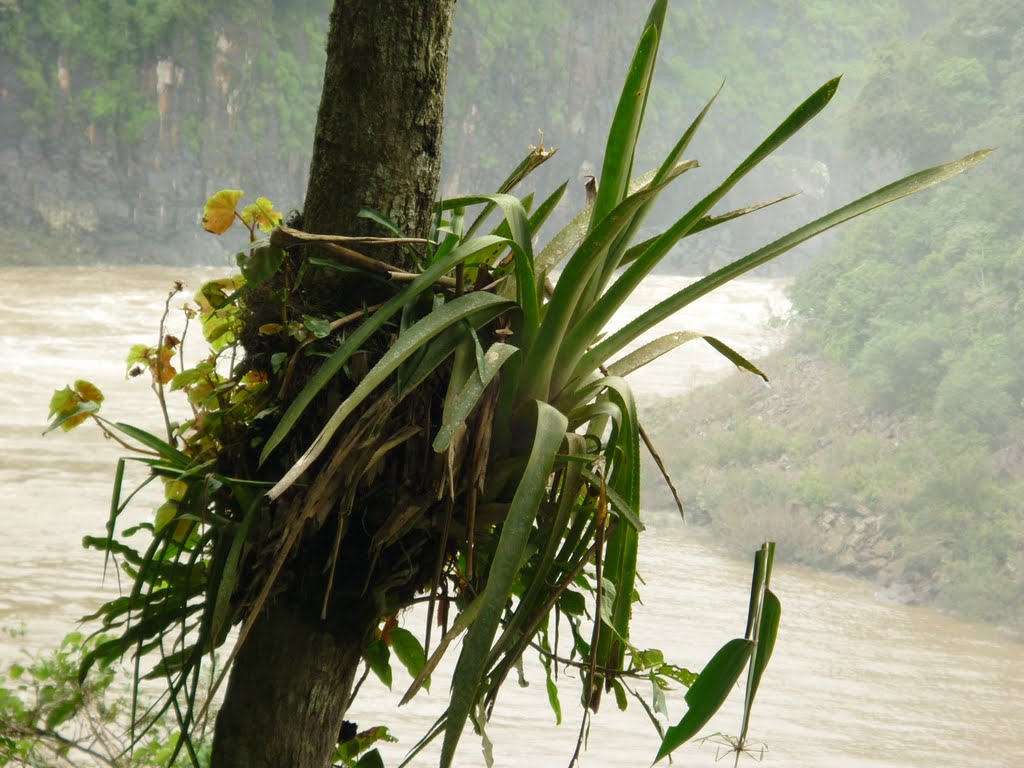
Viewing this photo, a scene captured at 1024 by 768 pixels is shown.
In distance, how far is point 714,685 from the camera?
13.5 inches

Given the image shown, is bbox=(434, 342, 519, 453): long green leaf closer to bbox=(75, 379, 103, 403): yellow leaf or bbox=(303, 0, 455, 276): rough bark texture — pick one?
bbox=(303, 0, 455, 276): rough bark texture

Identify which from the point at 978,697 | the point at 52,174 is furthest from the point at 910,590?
the point at 52,174

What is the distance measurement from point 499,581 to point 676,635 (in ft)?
8.83

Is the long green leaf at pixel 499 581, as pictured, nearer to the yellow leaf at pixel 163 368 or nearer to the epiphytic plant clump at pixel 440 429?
the epiphytic plant clump at pixel 440 429

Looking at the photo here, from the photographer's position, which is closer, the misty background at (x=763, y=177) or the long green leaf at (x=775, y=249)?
the long green leaf at (x=775, y=249)

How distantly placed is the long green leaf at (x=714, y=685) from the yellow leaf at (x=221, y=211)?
0.35 metres

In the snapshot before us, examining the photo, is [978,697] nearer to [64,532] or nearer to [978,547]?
[978,547]

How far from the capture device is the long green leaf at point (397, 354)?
38 centimetres

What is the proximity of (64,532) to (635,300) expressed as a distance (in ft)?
14.3

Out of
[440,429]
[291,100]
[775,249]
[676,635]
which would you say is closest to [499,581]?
[440,429]

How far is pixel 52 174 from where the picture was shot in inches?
312

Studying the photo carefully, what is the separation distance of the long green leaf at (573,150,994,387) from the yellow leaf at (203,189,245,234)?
0.21 metres

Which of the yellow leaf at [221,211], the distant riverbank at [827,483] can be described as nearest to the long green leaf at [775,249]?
the yellow leaf at [221,211]

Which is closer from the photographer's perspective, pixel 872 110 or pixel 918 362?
pixel 918 362
